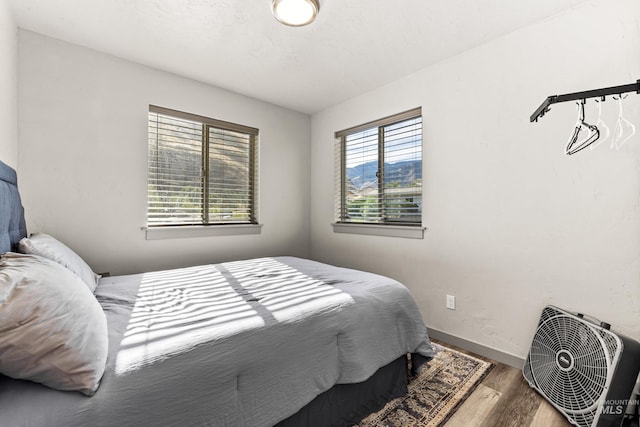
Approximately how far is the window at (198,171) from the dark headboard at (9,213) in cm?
94

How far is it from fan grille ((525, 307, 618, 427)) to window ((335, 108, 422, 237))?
1.26 metres

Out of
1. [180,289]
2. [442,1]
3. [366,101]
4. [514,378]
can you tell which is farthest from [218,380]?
[366,101]

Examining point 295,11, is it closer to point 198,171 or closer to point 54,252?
point 198,171

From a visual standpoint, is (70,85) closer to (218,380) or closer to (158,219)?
(158,219)

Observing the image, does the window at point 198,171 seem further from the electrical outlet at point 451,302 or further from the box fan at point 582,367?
the box fan at point 582,367

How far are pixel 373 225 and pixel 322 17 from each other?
1.94m

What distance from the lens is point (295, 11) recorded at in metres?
1.85

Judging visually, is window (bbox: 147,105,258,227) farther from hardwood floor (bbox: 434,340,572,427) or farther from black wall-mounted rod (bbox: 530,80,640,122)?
black wall-mounted rod (bbox: 530,80,640,122)

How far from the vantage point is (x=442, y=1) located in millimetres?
1812

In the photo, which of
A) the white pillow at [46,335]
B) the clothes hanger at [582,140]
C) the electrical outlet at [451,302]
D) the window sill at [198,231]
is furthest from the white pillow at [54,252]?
the clothes hanger at [582,140]

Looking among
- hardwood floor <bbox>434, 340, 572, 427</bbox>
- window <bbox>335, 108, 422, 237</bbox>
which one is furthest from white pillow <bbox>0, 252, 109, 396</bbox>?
window <bbox>335, 108, 422, 237</bbox>

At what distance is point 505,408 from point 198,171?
3134mm

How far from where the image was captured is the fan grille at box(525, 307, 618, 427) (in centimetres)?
149

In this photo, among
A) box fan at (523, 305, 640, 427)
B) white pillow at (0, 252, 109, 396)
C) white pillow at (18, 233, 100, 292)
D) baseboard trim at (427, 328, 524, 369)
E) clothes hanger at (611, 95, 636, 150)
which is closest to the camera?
white pillow at (0, 252, 109, 396)
